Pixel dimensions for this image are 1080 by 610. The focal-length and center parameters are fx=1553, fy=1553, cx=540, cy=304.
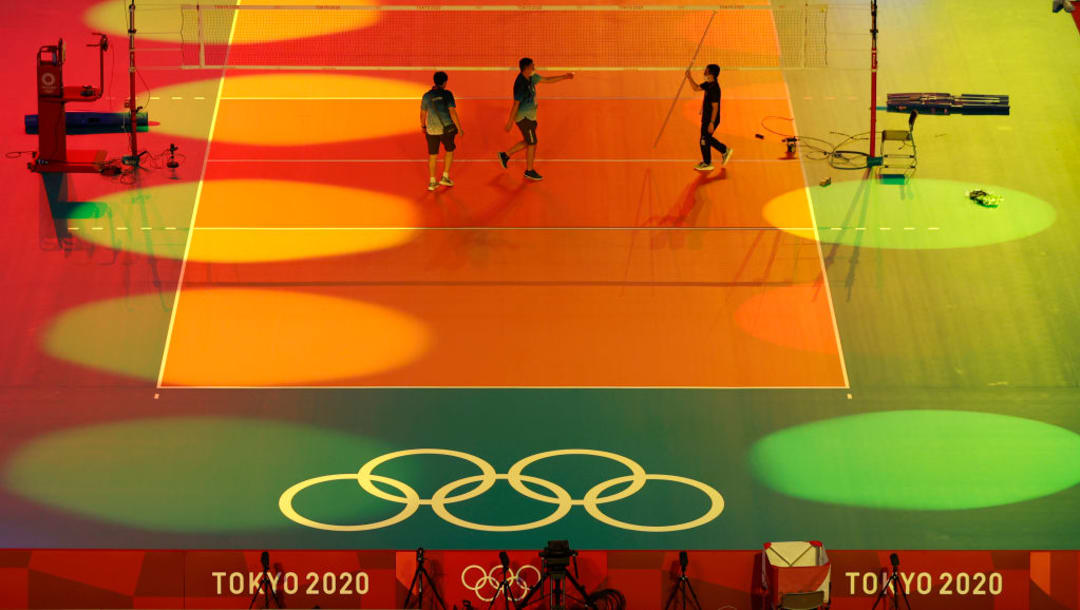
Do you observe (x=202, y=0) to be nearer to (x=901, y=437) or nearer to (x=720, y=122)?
(x=720, y=122)

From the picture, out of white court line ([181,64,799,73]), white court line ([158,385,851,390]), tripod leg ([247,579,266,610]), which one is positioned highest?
white court line ([181,64,799,73])

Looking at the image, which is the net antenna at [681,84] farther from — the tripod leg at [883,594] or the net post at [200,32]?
the tripod leg at [883,594]

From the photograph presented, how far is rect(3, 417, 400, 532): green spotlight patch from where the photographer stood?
15.8 metres

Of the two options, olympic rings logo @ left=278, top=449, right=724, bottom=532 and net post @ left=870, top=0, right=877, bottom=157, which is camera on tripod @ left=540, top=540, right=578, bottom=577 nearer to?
olympic rings logo @ left=278, top=449, right=724, bottom=532

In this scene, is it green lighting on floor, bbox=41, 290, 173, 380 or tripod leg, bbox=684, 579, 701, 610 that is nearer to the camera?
tripod leg, bbox=684, 579, 701, 610

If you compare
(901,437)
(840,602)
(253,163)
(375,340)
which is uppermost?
(253,163)

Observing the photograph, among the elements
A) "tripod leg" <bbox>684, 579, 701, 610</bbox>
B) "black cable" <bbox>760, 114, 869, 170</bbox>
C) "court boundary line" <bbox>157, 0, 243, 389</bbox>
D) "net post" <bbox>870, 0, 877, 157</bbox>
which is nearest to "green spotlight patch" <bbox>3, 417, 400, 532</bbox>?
"court boundary line" <bbox>157, 0, 243, 389</bbox>

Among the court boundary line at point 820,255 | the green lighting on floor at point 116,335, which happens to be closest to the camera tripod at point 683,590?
the court boundary line at point 820,255

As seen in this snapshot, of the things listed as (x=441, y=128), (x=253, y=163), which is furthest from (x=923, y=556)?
(x=253, y=163)

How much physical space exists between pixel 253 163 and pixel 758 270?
712 centimetres

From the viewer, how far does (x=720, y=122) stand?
22.4 m

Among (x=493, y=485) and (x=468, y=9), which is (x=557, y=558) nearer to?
(x=493, y=485)

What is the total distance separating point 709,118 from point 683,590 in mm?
8836

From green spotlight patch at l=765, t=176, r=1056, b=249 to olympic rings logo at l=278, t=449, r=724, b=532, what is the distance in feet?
17.7
